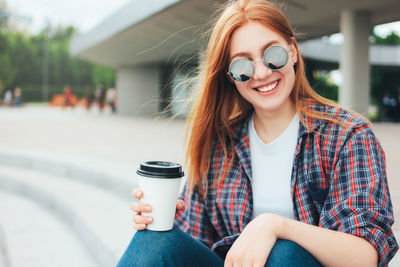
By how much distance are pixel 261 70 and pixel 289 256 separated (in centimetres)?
78

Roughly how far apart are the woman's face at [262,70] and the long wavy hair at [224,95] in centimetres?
3

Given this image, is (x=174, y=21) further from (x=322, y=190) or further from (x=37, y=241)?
(x=322, y=190)

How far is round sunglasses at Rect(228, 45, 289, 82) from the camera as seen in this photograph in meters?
1.57

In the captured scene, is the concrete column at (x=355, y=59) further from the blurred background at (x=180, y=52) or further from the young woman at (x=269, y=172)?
the young woman at (x=269, y=172)

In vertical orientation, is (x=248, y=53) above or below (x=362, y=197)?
above

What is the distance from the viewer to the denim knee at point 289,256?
4.00ft

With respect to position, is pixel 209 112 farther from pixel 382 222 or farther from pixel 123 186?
pixel 123 186

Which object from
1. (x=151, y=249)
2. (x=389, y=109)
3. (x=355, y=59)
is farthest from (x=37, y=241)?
(x=389, y=109)

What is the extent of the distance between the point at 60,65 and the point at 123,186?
56.8 meters

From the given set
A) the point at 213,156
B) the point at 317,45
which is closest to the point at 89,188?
the point at 213,156

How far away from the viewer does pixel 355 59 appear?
10.3m

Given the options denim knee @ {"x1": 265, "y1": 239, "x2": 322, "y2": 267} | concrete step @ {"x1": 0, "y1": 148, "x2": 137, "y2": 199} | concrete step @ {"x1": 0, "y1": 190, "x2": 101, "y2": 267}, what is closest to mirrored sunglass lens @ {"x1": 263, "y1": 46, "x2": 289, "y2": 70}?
denim knee @ {"x1": 265, "y1": 239, "x2": 322, "y2": 267}

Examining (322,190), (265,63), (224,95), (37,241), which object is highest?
(265,63)

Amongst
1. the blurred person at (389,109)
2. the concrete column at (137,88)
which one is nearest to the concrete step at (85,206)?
the concrete column at (137,88)
